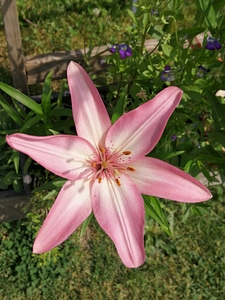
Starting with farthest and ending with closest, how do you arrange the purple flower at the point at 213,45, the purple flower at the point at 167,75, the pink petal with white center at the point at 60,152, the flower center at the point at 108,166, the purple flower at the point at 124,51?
the purple flower at the point at 124,51
the purple flower at the point at 167,75
the purple flower at the point at 213,45
the flower center at the point at 108,166
the pink petal with white center at the point at 60,152

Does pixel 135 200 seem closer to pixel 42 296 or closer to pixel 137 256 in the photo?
pixel 137 256

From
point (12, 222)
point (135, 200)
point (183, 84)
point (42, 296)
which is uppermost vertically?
point (183, 84)

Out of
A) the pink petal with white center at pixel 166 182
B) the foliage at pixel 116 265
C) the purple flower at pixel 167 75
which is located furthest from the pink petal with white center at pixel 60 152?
the foliage at pixel 116 265

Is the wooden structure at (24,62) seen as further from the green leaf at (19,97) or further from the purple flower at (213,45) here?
the purple flower at (213,45)

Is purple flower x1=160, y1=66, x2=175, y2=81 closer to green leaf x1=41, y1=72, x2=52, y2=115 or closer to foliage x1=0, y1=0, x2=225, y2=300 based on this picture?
foliage x1=0, y1=0, x2=225, y2=300

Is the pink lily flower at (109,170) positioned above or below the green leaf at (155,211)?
above

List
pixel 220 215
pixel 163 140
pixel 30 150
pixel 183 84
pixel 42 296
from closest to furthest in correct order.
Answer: pixel 30 150 < pixel 183 84 < pixel 163 140 < pixel 42 296 < pixel 220 215

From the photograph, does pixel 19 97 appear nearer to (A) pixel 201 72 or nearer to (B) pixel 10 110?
(B) pixel 10 110

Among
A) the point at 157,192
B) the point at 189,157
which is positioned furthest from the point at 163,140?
the point at 157,192
